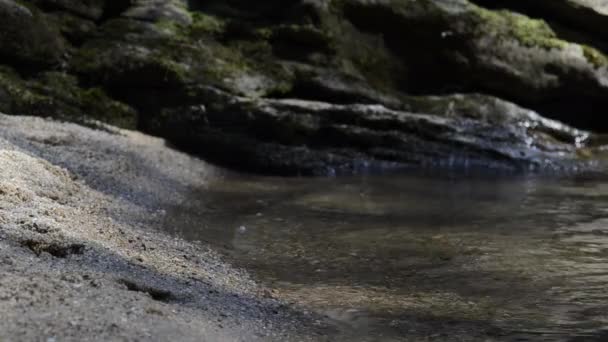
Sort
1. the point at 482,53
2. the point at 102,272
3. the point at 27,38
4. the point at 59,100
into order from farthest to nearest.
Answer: the point at 482,53
the point at 27,38
the point at 59,100
the point at 102,272

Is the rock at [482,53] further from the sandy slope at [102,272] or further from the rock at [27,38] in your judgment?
the sandy slope at [102,272]

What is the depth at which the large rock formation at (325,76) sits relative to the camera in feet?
49.4

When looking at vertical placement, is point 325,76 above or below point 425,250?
above

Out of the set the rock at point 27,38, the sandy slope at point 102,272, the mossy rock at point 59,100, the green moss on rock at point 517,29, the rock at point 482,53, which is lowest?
the sandy slope at point 102,272

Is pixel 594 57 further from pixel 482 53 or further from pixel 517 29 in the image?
pixel 482 53

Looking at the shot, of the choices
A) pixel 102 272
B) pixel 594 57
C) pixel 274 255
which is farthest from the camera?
pixel 594 57

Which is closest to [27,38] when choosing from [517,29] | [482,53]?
[482,53]

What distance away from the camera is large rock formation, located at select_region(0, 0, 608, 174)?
49.4 ft

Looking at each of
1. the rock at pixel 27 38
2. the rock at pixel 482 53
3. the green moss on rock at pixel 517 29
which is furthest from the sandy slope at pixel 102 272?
the green moss on rock at pixel 517 29

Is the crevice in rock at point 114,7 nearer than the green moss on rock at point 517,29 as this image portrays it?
Yes

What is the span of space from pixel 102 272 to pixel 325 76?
Result: 11.3m

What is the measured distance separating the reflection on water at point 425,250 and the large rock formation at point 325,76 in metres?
2.34

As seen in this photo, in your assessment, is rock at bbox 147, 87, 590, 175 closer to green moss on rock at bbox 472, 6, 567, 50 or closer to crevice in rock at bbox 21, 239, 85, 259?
green moss on rock at bbox 472, 6, 567, 50

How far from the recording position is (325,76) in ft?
53.5
